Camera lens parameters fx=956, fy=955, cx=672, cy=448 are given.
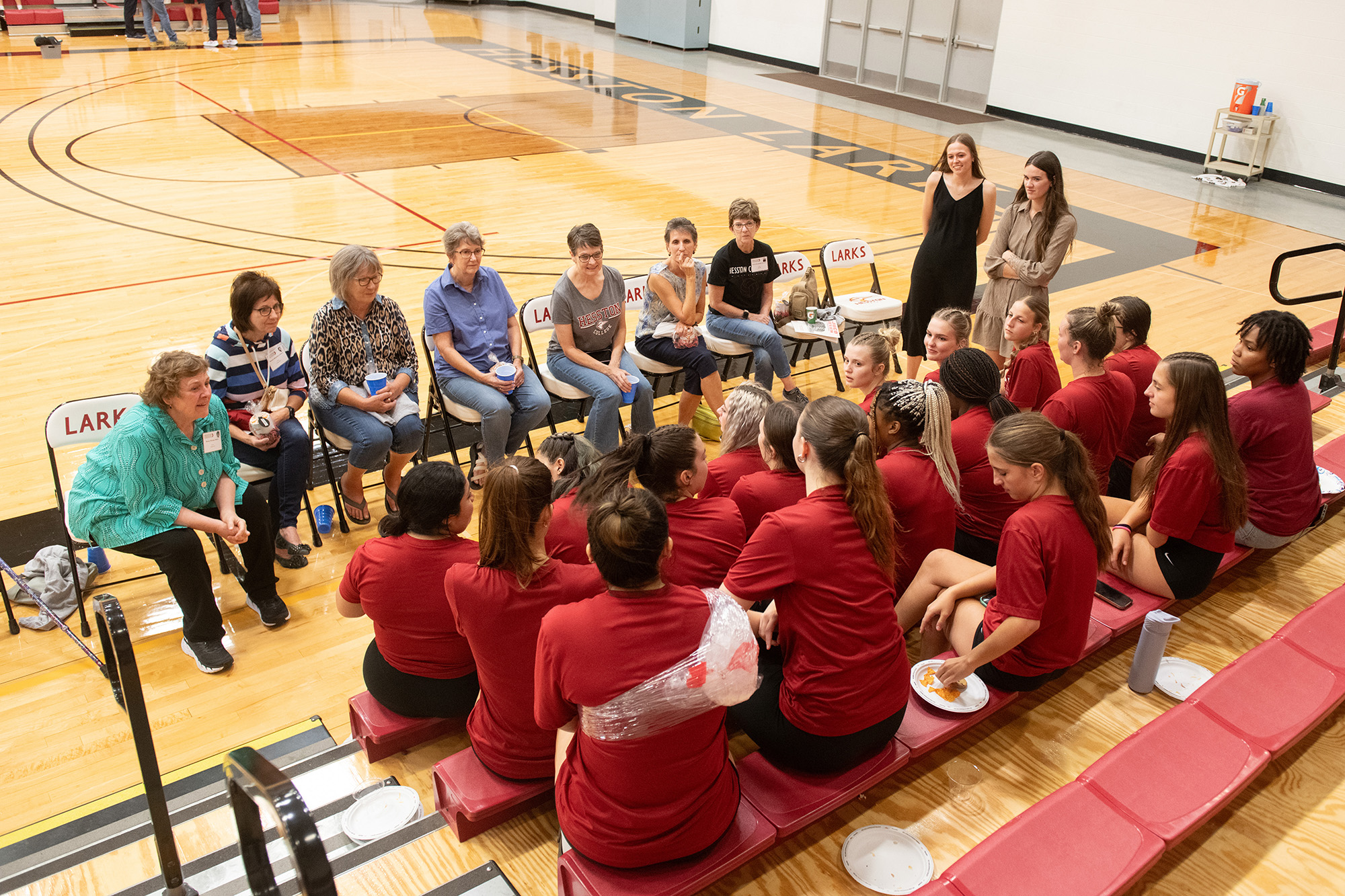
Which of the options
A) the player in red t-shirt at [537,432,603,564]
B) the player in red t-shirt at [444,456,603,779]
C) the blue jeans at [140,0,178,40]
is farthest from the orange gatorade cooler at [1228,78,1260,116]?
the blue jeans at [140,0,178,40]

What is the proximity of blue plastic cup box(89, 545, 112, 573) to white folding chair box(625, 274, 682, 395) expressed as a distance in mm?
2809

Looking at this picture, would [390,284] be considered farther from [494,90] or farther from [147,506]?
[494,90]

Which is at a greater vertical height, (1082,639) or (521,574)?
(521,574)

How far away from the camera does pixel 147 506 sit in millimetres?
3602

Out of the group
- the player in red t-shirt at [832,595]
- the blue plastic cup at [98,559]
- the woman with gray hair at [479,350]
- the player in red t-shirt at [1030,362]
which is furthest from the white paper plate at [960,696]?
the blue plastic cup at [98,559]

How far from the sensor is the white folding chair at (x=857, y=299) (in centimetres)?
652

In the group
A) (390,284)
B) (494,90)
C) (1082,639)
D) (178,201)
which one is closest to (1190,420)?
(1082,639)

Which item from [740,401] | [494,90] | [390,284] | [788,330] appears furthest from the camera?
[494,90]

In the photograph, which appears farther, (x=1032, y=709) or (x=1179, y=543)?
(x=1179, y=543)

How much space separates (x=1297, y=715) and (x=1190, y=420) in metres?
1.04

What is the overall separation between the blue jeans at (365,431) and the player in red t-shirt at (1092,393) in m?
2.96

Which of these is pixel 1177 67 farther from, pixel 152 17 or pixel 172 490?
pixel 152 17

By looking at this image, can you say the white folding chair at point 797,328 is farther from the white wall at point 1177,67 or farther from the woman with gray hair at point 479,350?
the white wall at point 1177,67

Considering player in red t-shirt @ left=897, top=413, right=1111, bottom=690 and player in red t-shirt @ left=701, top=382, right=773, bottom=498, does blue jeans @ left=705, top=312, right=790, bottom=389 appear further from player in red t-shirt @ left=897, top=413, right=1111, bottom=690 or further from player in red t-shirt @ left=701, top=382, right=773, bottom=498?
player in red t-shirt @ left=897, top=413, right=1111, bottom=690
